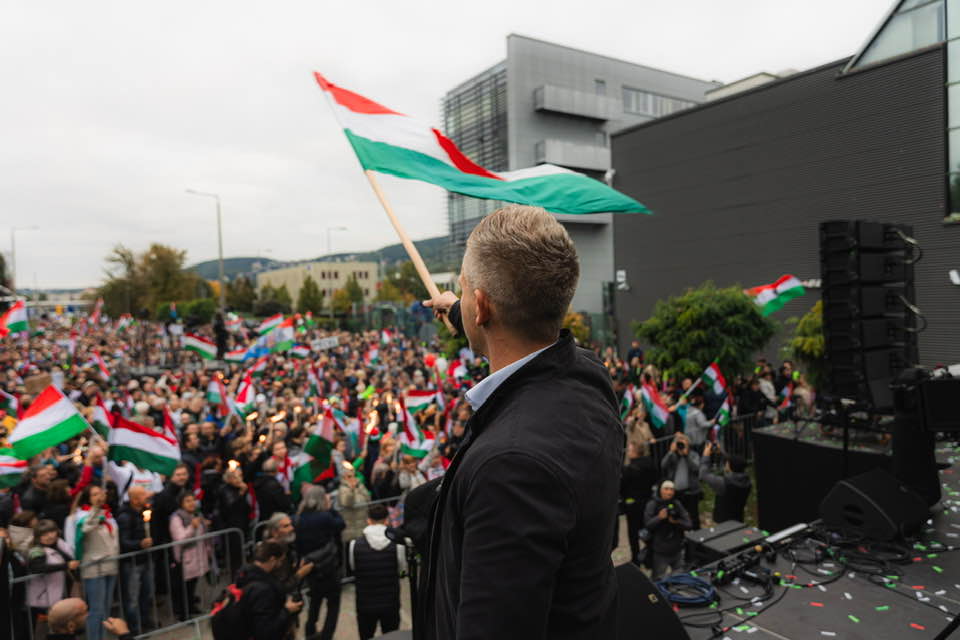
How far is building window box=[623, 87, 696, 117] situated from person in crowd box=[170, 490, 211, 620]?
46.1 metres

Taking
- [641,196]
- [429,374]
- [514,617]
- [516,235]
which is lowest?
[429,374]

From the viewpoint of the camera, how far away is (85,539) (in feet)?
21.3

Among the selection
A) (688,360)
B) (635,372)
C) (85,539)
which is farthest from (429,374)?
(85,539)

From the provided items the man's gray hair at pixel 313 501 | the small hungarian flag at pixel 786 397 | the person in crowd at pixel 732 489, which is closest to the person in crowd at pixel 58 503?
the man's gray hair at pixel 313 501

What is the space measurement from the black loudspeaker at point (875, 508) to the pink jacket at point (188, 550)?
6785 mm

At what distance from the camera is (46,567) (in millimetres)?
6059

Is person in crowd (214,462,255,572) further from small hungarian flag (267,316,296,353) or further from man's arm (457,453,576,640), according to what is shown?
small hungarian flag (267,316,296,353)

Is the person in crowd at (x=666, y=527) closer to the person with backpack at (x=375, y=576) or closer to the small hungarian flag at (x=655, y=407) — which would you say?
the person with backpack at (x=375, y=576)

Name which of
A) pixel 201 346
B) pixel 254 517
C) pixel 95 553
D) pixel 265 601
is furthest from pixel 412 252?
pixel 201 346

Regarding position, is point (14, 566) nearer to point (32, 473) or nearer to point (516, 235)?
point (32, 473)

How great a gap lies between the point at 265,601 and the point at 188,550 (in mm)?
2940

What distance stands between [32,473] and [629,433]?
26.3 feet

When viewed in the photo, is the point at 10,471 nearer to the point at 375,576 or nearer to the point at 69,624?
the point at 69,624

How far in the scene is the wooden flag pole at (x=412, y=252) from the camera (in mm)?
2917
